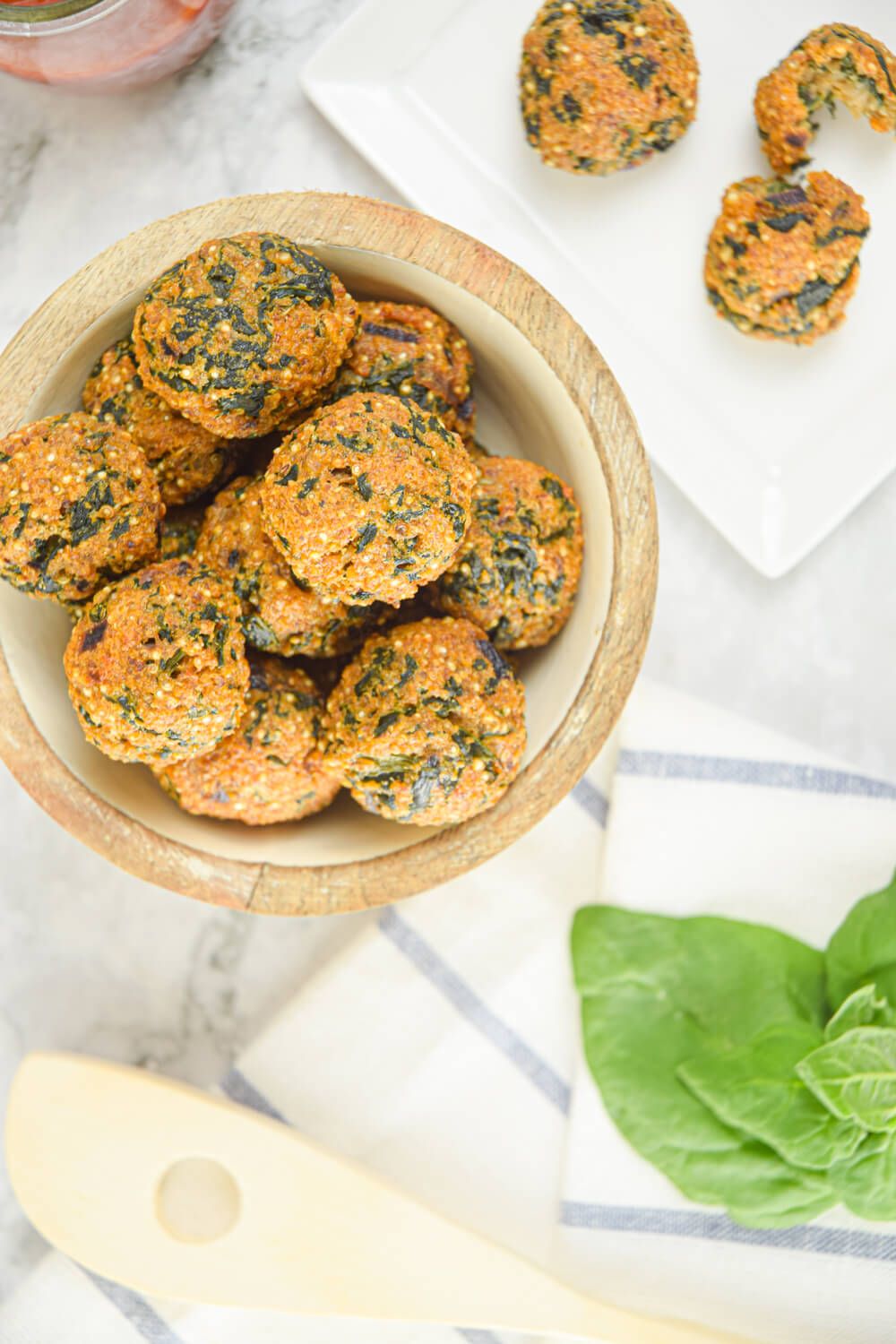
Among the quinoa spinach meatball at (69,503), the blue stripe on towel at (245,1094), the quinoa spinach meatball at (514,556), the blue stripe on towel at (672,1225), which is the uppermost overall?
the quinoa spinach meatball at (69,503)

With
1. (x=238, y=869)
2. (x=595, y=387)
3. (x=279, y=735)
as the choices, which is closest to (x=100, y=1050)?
(x=238, y=869)

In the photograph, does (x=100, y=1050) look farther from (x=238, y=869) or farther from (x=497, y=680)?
(x=497, y=680)

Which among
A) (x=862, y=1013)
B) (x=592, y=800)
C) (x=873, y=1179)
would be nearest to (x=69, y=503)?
(x=592, y=800)

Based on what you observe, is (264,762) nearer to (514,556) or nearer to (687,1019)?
(514,556)

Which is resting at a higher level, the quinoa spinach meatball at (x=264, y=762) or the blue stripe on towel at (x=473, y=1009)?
the quinoa spinach meatball at (x=264, y=762)

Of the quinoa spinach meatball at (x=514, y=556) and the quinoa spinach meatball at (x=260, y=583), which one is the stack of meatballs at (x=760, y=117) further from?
the quinoa spinach meatball at (x=260, y=583)

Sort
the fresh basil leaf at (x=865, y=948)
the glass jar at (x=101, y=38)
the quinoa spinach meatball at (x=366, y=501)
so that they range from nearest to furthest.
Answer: the quinoa spinach meatball at (x=366, y=501)
the glass jar at (x=101, y=38)
the fresh basil leaf at (x=865, y=948)

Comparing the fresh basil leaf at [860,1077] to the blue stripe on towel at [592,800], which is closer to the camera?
the fresh basil leaf at [860,1077]

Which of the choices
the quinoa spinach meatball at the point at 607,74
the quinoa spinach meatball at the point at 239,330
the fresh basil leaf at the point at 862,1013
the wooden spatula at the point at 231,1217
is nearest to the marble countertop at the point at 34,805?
the wooden spatula at the point at 231,1217
